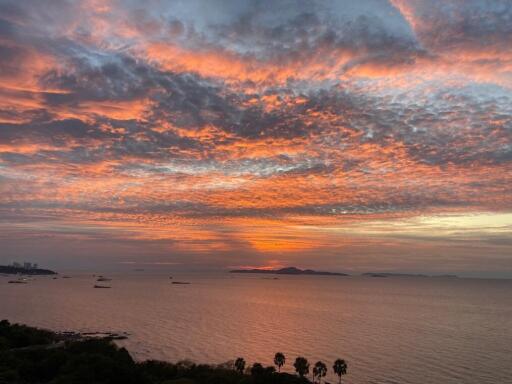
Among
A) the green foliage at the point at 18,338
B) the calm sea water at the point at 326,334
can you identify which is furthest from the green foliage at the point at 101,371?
the calm sea water at the point at 326,334

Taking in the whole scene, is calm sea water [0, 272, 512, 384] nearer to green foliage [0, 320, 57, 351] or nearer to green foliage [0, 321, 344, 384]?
green foliage [0, 320, 57, 351]

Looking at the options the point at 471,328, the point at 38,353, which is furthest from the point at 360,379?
the point at 471,328

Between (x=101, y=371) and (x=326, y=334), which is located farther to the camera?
(x=326, y=334)

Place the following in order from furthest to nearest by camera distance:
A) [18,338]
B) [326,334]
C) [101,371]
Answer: [326,334], [18,338], [101,371]

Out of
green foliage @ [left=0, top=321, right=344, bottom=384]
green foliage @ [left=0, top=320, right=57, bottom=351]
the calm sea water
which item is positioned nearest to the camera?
green foliage @ [left=0, top=321, right=344, bottom=384]

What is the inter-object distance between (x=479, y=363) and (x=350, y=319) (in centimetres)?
6853

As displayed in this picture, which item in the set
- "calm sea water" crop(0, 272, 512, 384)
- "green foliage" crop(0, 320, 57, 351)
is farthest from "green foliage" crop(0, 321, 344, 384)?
"calm sea water" crop(0, 272, 512, 384)

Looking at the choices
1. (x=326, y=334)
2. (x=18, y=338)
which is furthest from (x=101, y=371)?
(x=326, y=334)

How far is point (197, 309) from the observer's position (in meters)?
170

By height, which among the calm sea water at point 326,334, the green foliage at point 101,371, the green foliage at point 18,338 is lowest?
the calm sea water at point 326,334

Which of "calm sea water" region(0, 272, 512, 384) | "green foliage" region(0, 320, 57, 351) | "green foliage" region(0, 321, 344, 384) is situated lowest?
"calm sea water" region(0, 272, 512, 384)

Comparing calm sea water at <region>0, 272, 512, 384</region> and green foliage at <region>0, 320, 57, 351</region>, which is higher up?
green foliage at <region>0, 320, 57, 351</region>

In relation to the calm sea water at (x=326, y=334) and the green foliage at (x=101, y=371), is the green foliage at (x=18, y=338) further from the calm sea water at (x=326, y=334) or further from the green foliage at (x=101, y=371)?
the calm sea water at (x=326, y=334)

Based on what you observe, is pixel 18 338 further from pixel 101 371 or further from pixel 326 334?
pixel 326 334
